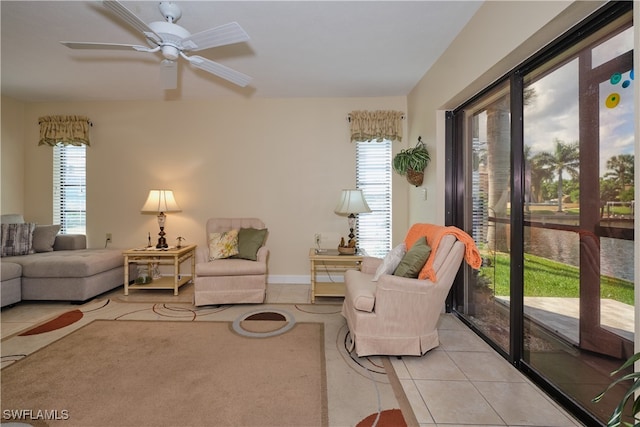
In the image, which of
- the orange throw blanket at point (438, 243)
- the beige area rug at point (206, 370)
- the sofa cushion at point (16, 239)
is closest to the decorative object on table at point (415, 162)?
the orange throw blanket at point (438, 243)

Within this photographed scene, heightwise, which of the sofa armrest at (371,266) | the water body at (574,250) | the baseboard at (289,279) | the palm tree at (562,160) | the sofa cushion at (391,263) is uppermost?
the palm tree at (562,160)

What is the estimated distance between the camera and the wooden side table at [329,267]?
332 cm

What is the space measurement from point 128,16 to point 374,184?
126 inches

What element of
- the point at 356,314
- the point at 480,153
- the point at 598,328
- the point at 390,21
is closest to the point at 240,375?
the point at 356,314

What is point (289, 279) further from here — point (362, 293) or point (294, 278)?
point (362, 293)

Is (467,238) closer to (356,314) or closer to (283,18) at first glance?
(356,314)

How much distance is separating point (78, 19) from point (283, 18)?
65.8 inches

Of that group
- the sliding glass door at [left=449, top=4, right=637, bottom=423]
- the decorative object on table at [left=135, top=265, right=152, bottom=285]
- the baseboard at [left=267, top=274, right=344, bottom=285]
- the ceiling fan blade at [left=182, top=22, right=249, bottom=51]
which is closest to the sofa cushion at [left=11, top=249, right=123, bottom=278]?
the decorative object on table at [left=135, top=265, right=152, bottom=285]

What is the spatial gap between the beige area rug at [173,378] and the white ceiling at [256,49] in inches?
104

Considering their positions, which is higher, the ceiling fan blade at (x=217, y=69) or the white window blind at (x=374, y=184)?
the ceiling fan blade at (x=217, y=69)

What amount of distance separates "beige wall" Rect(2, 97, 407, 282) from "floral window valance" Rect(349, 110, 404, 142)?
0.64 ft

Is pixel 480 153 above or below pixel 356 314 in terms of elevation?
above

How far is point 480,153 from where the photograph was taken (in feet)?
8.46

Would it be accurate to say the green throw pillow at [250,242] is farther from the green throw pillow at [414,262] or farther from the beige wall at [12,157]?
the beige wall at [12,157]
